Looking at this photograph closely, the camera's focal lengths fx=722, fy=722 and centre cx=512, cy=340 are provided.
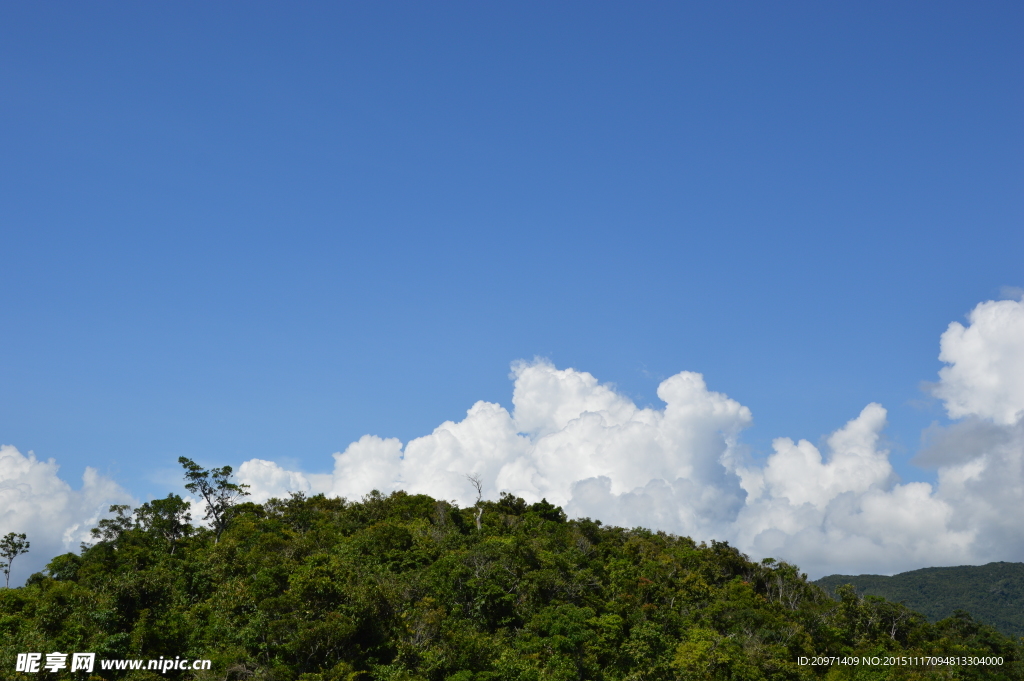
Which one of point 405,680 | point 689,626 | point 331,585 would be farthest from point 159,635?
point 689,626

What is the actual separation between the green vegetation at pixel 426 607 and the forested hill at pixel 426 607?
0.54ft

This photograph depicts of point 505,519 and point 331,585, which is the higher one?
point 505,519

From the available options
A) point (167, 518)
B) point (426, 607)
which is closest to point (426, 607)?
point (426, 607)

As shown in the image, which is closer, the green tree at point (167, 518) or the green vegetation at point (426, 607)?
the green vegetation at point (426, 607)

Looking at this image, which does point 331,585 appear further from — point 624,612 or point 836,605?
point 836,605

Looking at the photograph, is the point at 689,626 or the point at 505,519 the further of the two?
the point at 505,519

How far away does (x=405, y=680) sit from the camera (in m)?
46.3

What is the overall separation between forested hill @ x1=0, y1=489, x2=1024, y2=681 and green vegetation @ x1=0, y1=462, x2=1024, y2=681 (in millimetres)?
166

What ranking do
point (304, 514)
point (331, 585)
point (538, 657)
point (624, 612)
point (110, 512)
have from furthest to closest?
point (304, 514)
point (110, 512)
point (624, 612)
point (538, 657)
point (331, 585)

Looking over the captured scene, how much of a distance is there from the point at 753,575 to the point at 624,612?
124 ft

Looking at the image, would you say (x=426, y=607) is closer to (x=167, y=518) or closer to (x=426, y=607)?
(x=426, y=607)

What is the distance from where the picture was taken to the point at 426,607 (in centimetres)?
5528

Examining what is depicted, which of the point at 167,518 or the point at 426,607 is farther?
the point at 167,518

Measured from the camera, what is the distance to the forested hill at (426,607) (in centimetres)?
4925
